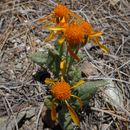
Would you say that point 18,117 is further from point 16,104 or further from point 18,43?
point 18,43

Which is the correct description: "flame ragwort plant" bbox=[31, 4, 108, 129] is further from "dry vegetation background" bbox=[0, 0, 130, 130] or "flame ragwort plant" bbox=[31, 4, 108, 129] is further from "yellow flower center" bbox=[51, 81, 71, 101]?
"dry vegetation background" bbox=[0, 0, 130, 130]

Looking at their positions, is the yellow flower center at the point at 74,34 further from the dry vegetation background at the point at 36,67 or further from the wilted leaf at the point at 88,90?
the dry vegetation background at the point at 36,67

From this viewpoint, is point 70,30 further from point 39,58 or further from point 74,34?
point 39,58

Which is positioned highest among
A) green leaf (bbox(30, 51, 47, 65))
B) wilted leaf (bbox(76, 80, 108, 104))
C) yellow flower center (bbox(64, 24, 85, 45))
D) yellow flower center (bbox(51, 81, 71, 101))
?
yellow flower center (bbox(64, 24, 85, 45))

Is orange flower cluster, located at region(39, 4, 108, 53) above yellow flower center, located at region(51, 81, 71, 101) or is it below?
above

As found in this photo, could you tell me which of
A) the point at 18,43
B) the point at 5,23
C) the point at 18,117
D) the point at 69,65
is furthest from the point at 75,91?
the point at 5,23

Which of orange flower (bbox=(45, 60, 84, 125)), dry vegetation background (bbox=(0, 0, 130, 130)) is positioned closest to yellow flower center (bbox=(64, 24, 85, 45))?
orange flower (bbox=(45, 60, 84, 125))

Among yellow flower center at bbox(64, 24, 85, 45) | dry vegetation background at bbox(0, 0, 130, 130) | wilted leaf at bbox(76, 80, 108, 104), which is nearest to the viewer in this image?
yellow flower center at bbox(64, 24, 85, 45)

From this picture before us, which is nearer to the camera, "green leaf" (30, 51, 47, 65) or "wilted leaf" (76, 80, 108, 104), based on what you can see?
"wilted leaf" (76, 80, 108, 104)

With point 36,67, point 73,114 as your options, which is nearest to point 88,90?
point 73,114
